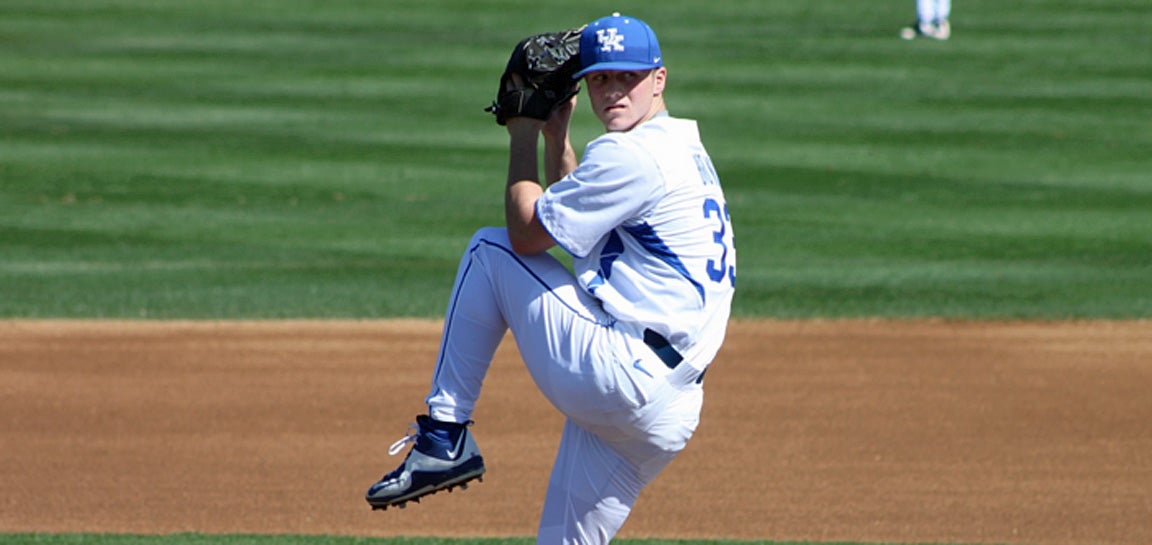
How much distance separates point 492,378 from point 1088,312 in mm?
4321

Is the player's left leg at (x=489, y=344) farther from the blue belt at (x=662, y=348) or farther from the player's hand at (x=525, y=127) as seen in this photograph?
the player's hand at (x=525, y=127)

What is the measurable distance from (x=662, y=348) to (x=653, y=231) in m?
0.32

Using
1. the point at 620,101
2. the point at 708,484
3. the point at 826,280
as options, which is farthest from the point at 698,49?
the point at 620,101

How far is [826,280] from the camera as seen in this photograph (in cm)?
1145

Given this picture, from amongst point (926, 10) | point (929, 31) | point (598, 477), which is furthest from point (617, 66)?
point (929, 31)

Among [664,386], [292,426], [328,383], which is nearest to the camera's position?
[664,386]

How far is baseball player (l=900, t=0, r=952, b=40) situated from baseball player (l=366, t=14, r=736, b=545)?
1935 cm

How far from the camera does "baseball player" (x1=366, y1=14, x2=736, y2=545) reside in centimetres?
405

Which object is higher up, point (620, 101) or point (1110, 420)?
point (620, 101)

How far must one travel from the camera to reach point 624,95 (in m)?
4.17

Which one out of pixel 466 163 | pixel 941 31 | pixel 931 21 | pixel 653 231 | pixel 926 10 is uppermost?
pixel 653 231

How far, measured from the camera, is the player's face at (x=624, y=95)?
4.15m

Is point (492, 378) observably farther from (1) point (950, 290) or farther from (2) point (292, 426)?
(1) point (950, 290)

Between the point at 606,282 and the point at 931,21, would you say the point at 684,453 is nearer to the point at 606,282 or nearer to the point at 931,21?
the point at 606,282
